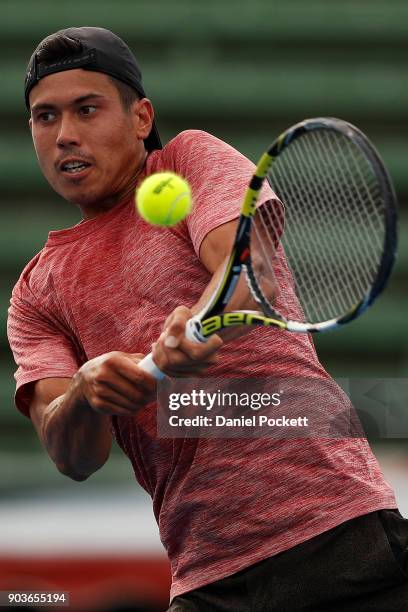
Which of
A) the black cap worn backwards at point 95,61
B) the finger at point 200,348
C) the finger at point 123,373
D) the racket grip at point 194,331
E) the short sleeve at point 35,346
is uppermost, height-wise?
the black cap worn backwards at point 95,61

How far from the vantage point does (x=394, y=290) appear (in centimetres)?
370

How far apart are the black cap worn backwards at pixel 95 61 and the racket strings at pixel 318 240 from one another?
10.8 inches

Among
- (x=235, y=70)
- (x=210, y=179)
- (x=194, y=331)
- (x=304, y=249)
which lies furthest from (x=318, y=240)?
(x=235, y=70)

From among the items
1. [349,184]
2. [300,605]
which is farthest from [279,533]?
[349,184]

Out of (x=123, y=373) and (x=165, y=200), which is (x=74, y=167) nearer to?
(x=165, y=200)

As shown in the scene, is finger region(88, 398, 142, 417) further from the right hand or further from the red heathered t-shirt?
the red heathered t-shirt

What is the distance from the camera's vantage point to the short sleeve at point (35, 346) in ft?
6.01

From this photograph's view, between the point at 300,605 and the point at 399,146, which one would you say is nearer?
the point at 300,605

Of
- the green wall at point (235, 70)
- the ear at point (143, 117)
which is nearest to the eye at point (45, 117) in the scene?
the ear at point (143, 117)

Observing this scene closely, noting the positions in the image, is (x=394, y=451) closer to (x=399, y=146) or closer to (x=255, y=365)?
(x=399, y=146)

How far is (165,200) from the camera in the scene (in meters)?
1.61

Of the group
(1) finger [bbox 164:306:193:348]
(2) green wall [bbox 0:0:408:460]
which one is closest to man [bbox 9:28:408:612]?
(1) finger [bbox 164:306:193:348]

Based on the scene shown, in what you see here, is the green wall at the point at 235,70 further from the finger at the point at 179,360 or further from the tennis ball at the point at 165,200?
the finger at the point at 179,360

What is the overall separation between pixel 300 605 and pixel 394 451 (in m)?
1.78
